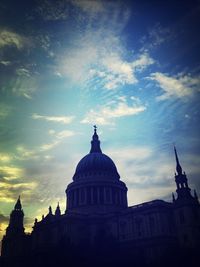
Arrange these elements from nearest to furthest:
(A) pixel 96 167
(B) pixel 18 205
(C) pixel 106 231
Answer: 1. (C) pixel 106 231
2. (A) pixel 96 167
3. (B) pixel 18 205

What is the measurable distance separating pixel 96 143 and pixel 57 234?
42.4m

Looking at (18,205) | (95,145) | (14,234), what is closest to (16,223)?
(14,234)

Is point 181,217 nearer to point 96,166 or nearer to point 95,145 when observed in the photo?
point 96,166

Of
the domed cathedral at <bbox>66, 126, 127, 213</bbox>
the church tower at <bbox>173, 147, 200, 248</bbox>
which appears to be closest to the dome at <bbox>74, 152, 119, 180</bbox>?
the domed cathedral at <bbox>66, 126, 127, 213</bbox>

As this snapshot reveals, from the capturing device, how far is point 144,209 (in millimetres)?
72688

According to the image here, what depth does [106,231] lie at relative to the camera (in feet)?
263

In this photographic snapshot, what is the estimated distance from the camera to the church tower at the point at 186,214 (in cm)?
6525

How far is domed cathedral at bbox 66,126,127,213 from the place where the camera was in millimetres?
89562

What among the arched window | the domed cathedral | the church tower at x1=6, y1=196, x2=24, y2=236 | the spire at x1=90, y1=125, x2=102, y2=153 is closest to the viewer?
the arched window

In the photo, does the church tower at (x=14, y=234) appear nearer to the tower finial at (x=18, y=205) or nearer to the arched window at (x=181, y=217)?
the tower finial at (x=18, y=205)

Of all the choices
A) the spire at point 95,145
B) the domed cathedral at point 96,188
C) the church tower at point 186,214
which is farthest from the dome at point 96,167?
the church tower at point 186,214

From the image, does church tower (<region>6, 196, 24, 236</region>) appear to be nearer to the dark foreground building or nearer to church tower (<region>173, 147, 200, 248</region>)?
the dark foreground building

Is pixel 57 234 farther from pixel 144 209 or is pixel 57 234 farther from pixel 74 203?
pixel 144 209

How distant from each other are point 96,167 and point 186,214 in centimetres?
3801
